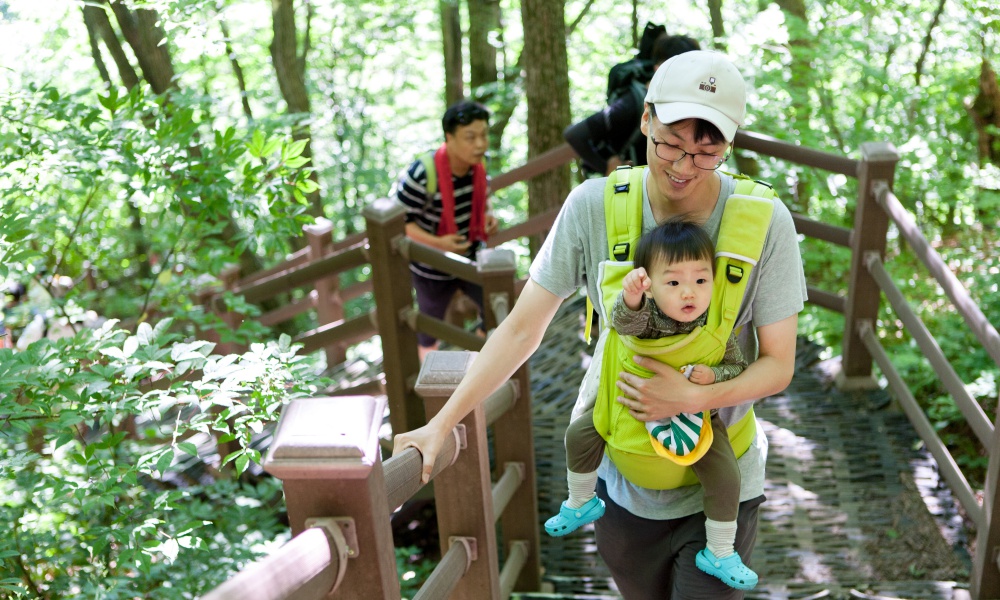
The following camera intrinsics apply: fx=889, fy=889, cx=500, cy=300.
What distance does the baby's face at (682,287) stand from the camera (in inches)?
71.5

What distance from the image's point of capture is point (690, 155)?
5.94 feet

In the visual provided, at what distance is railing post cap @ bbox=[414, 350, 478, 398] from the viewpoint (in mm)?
2328

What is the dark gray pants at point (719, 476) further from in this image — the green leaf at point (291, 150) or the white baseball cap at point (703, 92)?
the green leaf at point (291, 150)

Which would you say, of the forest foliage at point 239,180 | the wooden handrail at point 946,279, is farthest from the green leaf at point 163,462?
the wooden handrail at point 946,279

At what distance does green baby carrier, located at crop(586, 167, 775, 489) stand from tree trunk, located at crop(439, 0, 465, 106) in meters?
8.89

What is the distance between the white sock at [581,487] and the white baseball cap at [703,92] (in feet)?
2.82

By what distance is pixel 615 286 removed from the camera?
1.91 meters

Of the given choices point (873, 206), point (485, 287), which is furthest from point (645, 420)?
point (873, 206)

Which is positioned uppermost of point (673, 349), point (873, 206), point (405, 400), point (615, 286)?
point (615, 286)

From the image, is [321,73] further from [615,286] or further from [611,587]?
[615,286]

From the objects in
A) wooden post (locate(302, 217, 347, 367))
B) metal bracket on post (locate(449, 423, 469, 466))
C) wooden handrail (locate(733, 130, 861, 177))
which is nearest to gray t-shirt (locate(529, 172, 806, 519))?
metal bracket on post (locate(449, 423, 469, 466))

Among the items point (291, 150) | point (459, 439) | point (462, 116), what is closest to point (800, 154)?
point (462, 116)

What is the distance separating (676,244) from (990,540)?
7.10ft

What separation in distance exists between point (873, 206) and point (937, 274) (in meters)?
0.95
